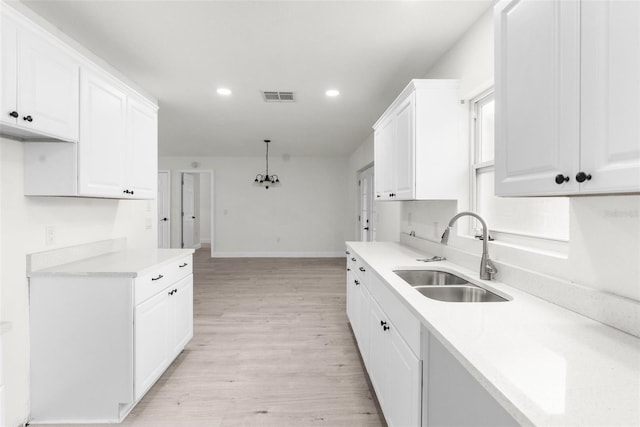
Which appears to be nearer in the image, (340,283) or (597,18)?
(597,18)

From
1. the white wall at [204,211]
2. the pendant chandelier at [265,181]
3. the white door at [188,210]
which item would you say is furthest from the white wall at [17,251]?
the white wall at [204,211]

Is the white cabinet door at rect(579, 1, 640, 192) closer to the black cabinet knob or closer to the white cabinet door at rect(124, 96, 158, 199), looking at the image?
the black cabinet knob

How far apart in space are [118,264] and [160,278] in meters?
0.28

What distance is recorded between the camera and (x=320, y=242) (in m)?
8.09

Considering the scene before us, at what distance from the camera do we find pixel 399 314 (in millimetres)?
1545

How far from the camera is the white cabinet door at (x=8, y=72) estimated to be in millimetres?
1469

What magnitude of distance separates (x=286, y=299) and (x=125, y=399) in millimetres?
2552

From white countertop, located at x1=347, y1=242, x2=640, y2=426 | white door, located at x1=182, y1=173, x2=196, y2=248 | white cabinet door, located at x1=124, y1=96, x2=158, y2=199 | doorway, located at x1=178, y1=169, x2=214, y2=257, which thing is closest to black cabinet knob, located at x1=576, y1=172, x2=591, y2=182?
white countertop, located at x1=347, y1=242, x2=640, y2=426

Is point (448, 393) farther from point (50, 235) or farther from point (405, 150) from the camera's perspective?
point (50, 235)

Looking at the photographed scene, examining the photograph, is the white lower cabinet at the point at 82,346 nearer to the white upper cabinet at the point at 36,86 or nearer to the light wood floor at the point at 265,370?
the light wood floor at the point at 265,370

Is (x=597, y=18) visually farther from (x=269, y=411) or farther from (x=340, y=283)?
(x=340, y=283)

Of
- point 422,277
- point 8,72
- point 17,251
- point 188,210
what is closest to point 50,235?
point 17,251

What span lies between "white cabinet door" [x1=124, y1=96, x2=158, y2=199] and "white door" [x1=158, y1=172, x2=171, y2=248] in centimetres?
547

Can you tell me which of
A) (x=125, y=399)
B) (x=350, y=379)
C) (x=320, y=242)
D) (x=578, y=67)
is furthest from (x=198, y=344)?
(x=320, y=242)
